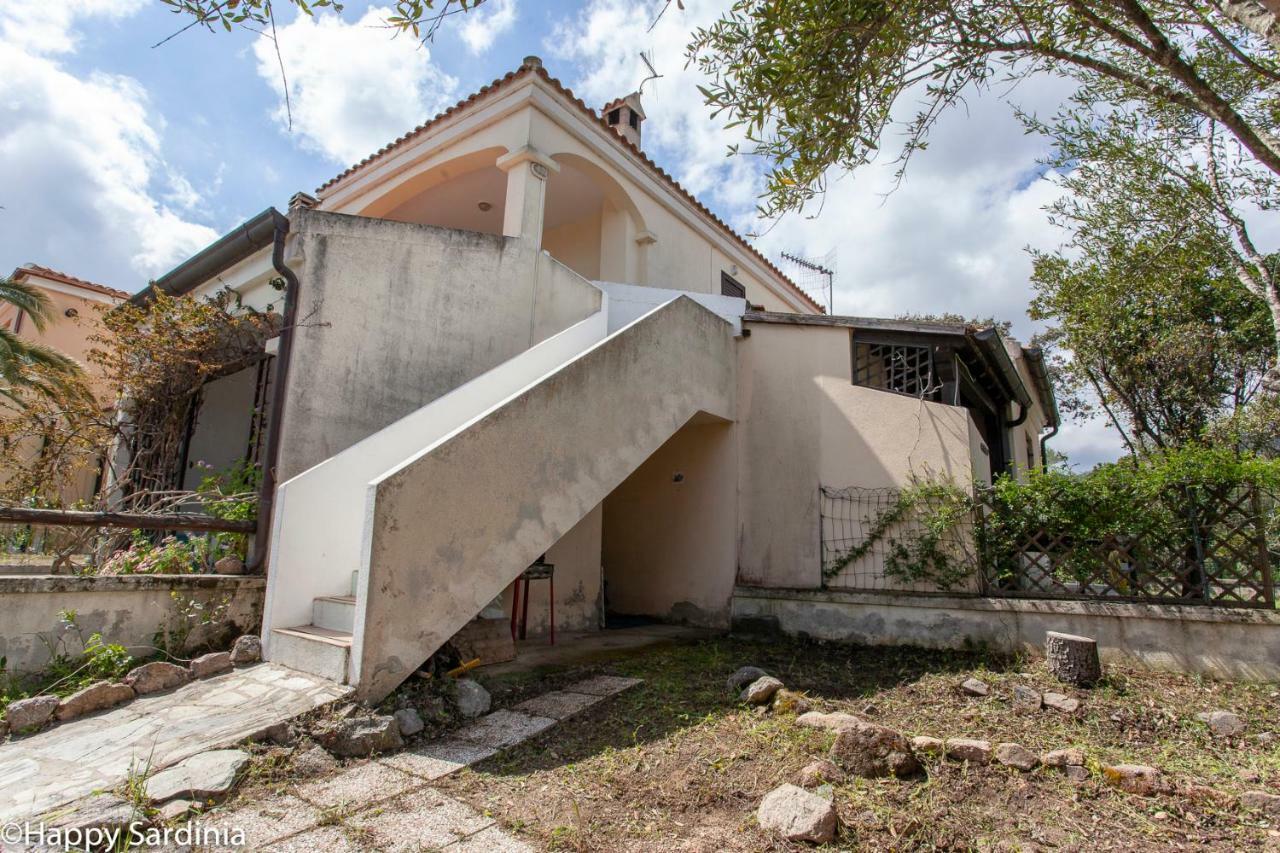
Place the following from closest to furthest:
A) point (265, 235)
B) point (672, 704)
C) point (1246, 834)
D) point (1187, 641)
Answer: point (1246, 834)
point (672, 704)
point (1187, 641)
point (265, 235)

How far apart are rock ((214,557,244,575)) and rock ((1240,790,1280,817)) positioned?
23.0ft

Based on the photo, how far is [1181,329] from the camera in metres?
13.6

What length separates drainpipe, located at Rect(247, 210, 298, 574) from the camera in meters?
6.01

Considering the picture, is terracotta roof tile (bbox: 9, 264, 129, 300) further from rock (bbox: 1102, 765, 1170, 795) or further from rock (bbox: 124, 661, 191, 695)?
rock (bbox: 1102, 765, 1170, 795)

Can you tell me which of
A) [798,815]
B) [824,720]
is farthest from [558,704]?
[798,815]

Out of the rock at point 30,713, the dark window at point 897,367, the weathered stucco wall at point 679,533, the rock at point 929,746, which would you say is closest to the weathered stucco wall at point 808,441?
the weathered stucco wall at point 679,533

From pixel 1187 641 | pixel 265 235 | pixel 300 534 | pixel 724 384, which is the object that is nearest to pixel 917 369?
pixel 724 384

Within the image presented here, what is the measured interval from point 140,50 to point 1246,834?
6.38 meters

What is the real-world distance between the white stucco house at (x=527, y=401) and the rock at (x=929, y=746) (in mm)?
2911

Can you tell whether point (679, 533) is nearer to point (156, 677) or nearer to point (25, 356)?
point (156, 677)

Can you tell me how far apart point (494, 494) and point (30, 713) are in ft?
9.96

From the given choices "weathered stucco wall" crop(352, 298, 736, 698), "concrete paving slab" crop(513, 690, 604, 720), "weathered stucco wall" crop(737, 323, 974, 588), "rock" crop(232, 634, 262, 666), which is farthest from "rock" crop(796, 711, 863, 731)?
"rock" crop(232, 634, 262, 666)

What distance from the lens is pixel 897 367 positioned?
28.6 feet

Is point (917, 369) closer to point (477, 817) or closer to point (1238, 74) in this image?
point (1238, 74)
